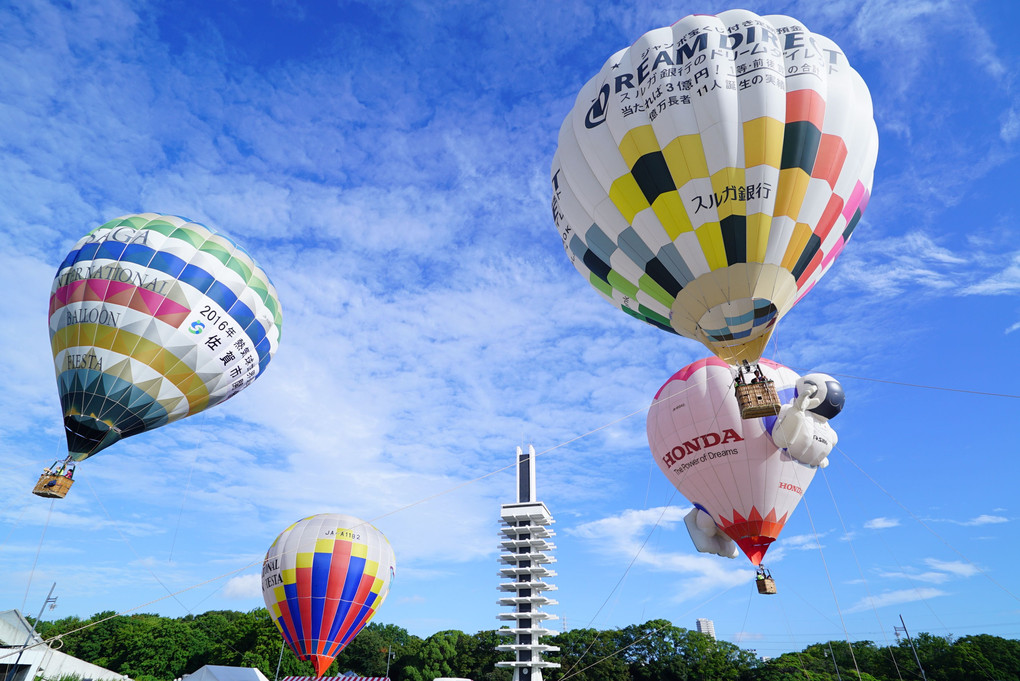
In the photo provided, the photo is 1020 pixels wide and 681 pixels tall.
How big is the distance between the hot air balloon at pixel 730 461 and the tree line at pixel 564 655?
39789mm

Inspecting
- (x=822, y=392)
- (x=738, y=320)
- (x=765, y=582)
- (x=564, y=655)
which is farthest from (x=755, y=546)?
(x=564, y=655)

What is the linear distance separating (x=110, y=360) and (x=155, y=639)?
60116 millimetres

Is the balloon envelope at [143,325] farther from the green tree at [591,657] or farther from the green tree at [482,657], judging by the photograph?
the green tree at [482,657]

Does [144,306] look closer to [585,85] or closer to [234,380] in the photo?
[234,380]

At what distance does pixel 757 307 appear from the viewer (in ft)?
36.1

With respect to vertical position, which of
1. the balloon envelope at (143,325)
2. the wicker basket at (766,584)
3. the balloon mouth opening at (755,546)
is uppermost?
the balloon envelope at (143,325)

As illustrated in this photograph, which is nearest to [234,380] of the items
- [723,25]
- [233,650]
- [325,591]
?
[325,591]

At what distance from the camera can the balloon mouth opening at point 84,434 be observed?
48.0 feet

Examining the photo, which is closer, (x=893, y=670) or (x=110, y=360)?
(x=110, y=360)

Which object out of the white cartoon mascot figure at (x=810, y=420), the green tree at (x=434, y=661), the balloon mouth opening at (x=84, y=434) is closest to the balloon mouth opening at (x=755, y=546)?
the white cartoon mascot figure at (x=810, y=420)

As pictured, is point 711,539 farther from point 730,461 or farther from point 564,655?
point 564,655

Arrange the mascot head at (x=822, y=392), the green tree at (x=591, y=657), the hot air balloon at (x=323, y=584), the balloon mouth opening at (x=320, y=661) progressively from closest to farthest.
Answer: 1. the mascot head at (x=822, y=392)
2. the balloon mouth opening at (x=320, y=661)
3. the hot air balloon at (x=323, y=584)
4. the green tree at (x=591, y=657)

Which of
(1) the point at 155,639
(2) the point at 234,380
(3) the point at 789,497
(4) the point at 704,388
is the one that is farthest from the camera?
(1) the point at 155,639

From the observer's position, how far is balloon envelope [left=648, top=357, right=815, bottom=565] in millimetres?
14359
